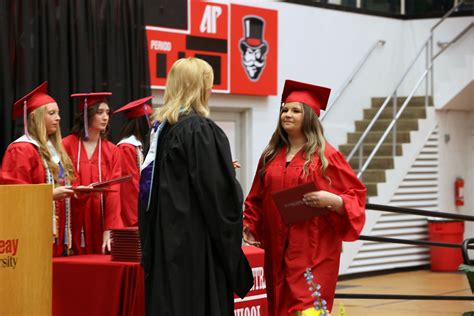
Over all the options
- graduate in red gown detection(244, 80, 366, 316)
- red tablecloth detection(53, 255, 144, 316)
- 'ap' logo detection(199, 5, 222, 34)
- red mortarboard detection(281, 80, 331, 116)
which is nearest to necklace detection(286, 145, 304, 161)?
graduate in red gown detection(244, 80, 366, 316)

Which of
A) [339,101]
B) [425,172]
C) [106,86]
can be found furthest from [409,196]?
[106,86]

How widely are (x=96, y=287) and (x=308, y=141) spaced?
4.95 feet

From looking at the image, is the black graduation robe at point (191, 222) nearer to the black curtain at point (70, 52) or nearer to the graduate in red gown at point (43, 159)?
the graduate in red gown at point (43, 159)

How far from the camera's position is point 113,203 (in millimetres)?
6688

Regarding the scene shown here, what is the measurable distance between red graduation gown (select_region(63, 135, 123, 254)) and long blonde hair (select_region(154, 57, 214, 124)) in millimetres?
1799

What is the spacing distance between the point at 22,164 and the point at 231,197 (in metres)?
1.89

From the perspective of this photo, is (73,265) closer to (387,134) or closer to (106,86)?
(106,86)

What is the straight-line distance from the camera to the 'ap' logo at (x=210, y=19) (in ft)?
37.2

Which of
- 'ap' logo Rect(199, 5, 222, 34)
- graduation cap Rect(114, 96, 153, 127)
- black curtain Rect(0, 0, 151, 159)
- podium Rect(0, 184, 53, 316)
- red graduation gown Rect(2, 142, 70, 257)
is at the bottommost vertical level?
podium Rect(0, 184, 53, 316)

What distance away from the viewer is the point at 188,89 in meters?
4.99

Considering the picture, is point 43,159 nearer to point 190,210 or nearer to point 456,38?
point 190,210

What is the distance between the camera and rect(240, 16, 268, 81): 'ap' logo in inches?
465

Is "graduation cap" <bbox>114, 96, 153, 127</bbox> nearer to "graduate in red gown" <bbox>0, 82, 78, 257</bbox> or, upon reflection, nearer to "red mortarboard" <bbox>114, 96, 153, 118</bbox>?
"red mortarboard" <bbox>114, 96, 153, 118</bbox>

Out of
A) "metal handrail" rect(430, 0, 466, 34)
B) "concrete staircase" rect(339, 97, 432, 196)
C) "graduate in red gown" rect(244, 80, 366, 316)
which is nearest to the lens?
"graduate in red gown" rect(244, 80, 366, 316)
